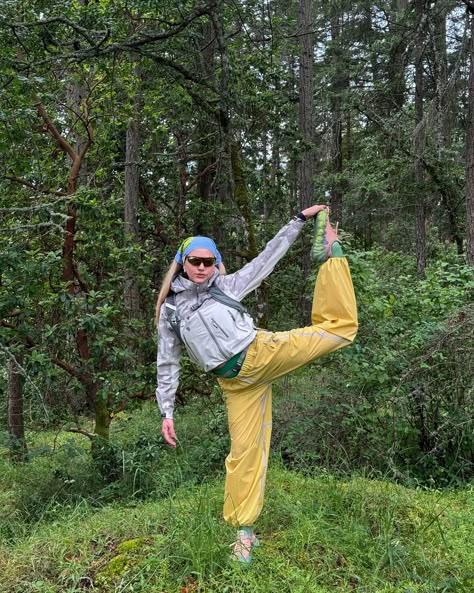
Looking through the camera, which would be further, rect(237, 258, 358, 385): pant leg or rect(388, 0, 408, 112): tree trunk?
rect(388, 0, 408, 112): tree trunk

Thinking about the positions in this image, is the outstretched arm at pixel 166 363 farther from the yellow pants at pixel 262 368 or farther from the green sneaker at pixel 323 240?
the green sneaker at pixel 323 240

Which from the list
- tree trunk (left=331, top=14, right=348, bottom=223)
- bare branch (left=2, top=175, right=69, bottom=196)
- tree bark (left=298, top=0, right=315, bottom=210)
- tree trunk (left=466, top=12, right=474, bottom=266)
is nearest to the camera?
bare branch (left=2, top=175, right=69, bottom=196)

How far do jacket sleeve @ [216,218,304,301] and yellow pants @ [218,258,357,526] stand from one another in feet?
0.87

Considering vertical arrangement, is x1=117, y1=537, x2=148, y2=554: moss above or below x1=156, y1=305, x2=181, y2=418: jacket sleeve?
below

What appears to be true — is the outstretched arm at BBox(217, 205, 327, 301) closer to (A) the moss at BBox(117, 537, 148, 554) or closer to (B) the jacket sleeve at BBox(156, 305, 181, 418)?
(B) the jacket sleeve at BBox(156, 305, 181, 418)

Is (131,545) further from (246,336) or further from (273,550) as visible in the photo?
(246,336)

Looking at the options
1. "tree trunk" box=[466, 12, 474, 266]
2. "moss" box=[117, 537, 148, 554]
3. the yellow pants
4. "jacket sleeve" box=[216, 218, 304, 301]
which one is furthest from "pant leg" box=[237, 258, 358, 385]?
"tree trunk" box=[466, 12, 474, 266]

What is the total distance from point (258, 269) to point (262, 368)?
584 millimetres

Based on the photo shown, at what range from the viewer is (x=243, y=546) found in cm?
299

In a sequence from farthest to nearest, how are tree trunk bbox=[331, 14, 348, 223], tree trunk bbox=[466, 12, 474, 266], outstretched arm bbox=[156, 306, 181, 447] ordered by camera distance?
tree trunk bbox=[331, 14, 348, 223], tree trunk bbox=[466, 12, 474, 266], outstretched arm bbox=[156, 306, 181, 447]

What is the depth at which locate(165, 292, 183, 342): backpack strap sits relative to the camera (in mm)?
3094

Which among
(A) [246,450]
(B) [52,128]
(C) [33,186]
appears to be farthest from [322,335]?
(B) [52,128]

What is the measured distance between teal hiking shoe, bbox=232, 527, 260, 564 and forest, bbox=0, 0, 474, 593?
0.34 ft

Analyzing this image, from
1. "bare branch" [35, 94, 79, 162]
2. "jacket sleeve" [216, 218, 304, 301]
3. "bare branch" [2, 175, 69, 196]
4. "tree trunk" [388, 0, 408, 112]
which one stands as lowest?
"jacket sleeve" [216, 218, 304, 301]
